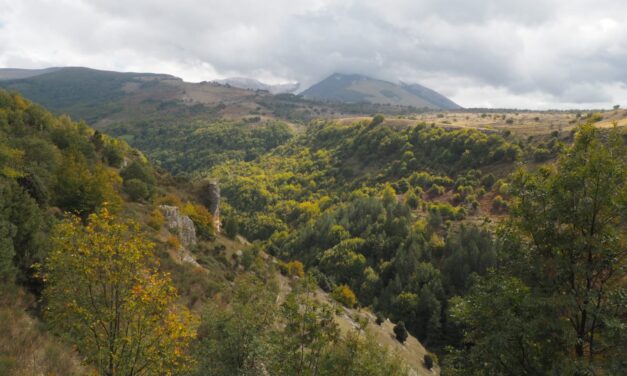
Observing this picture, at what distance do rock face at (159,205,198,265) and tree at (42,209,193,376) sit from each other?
31754 millimetres

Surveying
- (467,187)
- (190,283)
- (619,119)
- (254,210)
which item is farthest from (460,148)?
(190,283)

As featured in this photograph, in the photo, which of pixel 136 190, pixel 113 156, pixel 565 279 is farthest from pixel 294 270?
pixel 565 279

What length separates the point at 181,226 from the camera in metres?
47.6

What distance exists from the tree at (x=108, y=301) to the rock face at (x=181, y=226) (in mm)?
31754

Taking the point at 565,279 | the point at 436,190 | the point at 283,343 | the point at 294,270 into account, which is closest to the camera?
the point at 565,279

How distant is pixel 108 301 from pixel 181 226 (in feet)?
121

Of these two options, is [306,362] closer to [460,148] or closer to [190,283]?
[190,283]

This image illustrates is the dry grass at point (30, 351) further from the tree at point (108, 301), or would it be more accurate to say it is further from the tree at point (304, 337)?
the tree at point (304, 337)

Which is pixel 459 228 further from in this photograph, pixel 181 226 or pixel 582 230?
pixel 582 230

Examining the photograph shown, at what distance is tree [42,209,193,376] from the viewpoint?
1166cm

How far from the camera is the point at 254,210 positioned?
134m

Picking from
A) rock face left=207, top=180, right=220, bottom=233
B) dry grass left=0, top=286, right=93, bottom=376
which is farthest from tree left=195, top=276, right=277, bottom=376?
rock face left=207, top=180, right=220, bottom=233

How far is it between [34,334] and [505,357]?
57.0 feet

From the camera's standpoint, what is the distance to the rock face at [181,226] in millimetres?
45344
